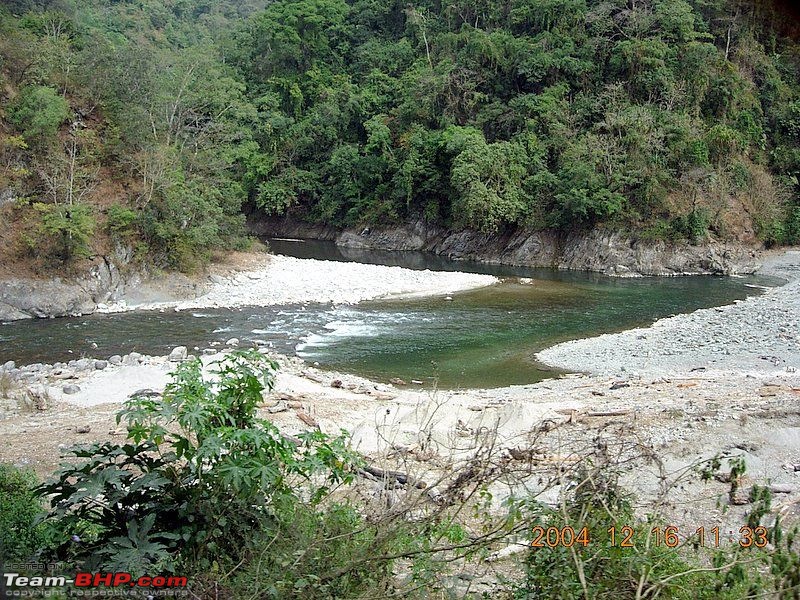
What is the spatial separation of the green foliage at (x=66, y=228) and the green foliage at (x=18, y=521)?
56.0ft

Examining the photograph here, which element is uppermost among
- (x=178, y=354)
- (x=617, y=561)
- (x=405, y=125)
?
(x=405, y=125)

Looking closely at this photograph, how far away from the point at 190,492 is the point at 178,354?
11.7m

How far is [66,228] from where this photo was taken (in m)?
20.0

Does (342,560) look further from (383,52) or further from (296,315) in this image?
(383,52)

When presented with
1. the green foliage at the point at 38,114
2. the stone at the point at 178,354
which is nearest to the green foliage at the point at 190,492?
the stone at the point at 178,354

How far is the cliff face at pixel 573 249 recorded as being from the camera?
3181 centimetres

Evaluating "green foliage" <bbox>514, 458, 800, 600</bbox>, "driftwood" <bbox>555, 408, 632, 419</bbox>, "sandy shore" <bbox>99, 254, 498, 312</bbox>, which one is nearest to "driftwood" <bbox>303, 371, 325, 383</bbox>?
"driftwood" <bbox>555, 408, 632, 419</bbox>

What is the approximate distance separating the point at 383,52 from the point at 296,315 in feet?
105

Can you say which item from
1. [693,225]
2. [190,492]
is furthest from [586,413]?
[693,225]

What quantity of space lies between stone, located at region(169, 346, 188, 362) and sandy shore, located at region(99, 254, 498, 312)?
626 cm

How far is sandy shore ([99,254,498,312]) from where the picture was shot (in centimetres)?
2202

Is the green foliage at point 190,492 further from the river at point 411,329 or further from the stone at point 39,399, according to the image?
the river at point 411,329

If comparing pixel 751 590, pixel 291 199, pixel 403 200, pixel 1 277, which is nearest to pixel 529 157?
pixel 403 200

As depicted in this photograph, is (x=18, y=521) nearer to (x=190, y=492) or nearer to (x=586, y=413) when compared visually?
(x=190, y=492)
